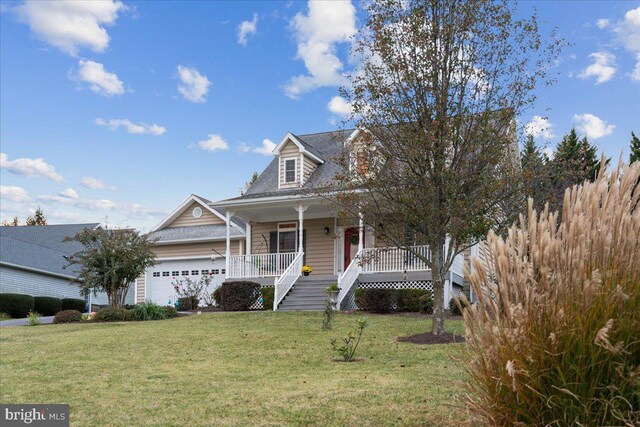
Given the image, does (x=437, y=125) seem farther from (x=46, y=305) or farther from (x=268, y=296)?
(x=46, y=305)

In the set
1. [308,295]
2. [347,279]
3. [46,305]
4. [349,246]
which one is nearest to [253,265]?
[308,295]

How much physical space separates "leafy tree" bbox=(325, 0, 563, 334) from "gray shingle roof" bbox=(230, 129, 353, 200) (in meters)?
8.51

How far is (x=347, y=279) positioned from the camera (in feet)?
64.2

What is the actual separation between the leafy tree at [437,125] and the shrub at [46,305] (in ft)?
72.6

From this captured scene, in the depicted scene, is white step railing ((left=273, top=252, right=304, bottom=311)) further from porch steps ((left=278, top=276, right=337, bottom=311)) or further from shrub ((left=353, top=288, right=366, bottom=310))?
shrub ((left=353, top=288, right=366, bottom=310))

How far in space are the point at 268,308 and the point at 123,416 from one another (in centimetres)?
1314

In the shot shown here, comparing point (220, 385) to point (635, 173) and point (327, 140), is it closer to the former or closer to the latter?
point (635, 173)

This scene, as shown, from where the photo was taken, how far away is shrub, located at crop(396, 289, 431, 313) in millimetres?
17922

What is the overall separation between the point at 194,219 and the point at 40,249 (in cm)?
1172

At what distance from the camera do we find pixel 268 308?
65.1ft

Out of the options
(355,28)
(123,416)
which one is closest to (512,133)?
(355,28)

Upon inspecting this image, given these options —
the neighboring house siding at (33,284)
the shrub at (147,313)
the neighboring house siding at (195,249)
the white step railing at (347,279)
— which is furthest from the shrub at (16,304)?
the white step railing at (347,279)

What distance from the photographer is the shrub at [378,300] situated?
17812 mm

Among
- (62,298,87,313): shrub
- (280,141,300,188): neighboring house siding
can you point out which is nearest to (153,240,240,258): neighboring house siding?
(280,141,300,188): neighboring house siding
